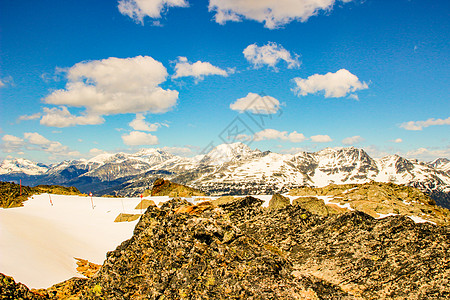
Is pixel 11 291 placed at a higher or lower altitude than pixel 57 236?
lower

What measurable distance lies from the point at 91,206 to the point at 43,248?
2249 cm

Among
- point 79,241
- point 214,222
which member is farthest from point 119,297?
point 79,241

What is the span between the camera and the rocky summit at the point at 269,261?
7355 mm

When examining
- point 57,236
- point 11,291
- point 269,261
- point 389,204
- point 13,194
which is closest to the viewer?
point 269,261

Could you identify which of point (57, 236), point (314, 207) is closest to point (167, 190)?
point (57, 236)

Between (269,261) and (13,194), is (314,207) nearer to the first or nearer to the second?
(269,261)

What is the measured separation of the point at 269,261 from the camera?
7.77 meters

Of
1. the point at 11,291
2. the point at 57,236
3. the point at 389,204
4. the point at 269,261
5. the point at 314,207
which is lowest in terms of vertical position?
the point at 11,291

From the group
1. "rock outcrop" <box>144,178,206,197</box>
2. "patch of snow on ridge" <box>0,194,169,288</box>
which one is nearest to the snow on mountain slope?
"patch of snow on ridge" <box>0,194,169,288</box>

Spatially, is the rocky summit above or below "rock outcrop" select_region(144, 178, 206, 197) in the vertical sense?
below

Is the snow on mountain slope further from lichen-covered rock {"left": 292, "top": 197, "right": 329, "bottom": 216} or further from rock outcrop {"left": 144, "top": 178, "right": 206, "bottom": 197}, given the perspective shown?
lichen-covered rock {"left": 292, "top": 197, "right": 329, "bottom": 216}

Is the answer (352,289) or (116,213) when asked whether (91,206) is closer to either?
(116,213)

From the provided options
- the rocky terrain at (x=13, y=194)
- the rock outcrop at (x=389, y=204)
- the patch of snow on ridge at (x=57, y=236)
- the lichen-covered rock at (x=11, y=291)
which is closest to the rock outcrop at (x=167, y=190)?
the patch of snow on ridge at (x=57, y=236)

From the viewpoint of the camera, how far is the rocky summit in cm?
736
